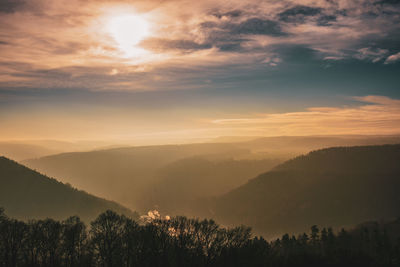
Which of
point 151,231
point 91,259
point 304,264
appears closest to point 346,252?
point 304,264

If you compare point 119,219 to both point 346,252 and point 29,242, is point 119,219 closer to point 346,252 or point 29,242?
point 29,242

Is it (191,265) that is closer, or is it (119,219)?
(191,265)

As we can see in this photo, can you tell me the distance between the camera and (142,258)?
64000mm

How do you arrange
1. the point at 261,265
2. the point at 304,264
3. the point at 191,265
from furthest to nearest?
the point at 304,264 < the point at 261,265 < the point at 191,265

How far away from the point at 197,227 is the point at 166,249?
33.9 ft

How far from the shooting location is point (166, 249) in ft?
219

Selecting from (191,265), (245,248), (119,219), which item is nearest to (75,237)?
(119,219)

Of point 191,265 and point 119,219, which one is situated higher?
point 119,219

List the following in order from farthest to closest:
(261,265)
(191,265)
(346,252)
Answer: (346,252), (261,265), (191,265)

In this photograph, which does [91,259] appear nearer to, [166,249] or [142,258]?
[142,258]

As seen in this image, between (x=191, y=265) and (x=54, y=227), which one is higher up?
(x=54, y=227)

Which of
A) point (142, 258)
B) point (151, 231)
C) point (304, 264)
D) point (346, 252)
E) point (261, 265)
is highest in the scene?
point (151, 231)

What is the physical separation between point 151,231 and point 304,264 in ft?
150

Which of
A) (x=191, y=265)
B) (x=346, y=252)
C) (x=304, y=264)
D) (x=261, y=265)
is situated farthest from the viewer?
(x=346, y=252)
